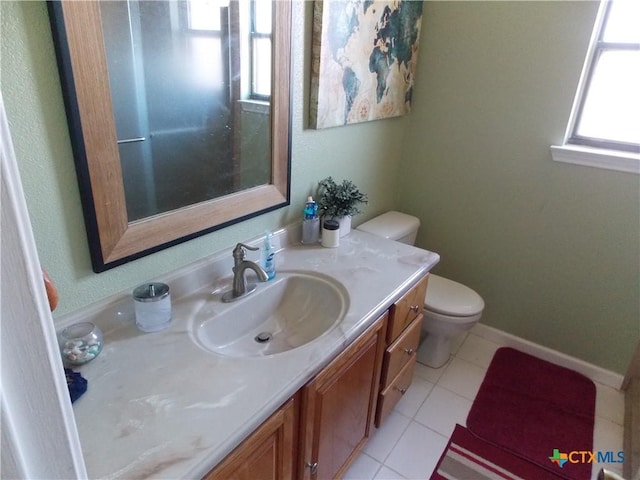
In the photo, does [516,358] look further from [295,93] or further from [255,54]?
[255,54]

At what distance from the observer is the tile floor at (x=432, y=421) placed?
5.47 ft

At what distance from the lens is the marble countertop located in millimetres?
774

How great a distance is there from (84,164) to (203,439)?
65 cm

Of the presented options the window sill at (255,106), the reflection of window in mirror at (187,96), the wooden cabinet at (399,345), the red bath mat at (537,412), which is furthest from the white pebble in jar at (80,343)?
the red bath mat at (537,412)

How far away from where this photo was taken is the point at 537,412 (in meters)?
1.95

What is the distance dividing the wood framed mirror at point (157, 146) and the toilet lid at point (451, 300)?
3.14 feet

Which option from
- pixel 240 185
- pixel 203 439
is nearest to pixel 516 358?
pixel 240 185

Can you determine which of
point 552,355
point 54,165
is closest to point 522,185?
point 552,355

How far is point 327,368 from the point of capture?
1.11 meters

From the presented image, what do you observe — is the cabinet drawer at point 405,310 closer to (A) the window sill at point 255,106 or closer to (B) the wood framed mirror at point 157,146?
(B) the wood framed mirror at point 157,146

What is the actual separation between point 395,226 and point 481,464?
3.70ft

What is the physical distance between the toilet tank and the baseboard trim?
2.32 feet

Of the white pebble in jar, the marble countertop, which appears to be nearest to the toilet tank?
the marble countertop

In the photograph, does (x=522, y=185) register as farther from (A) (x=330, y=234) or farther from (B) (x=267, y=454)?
(B) (x=267, y=454)
